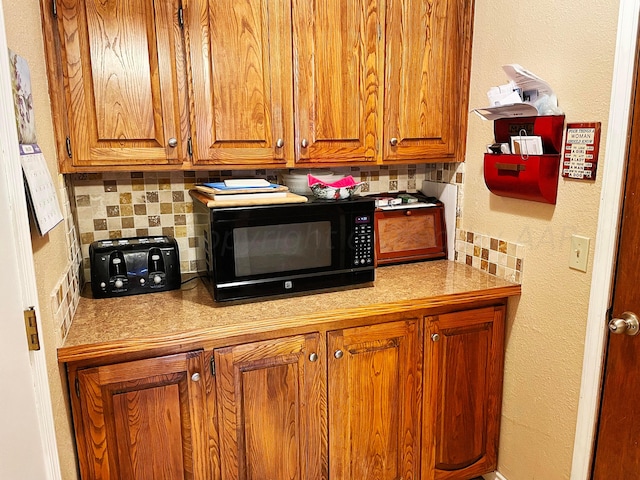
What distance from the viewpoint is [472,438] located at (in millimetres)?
1903

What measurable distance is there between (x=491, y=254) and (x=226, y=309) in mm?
1091

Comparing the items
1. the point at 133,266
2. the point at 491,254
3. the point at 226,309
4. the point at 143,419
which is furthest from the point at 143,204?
the point at 491,254

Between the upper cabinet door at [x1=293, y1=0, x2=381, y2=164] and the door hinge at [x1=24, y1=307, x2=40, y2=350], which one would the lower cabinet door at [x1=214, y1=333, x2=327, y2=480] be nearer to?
the door hinge at [x1=24, y1=307, x2=40, y2=350]

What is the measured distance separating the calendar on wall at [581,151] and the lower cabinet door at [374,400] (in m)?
0.73

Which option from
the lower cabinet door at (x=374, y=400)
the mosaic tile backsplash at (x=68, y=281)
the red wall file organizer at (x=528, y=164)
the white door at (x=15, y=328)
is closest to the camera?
the white door at (x=15, y=328)

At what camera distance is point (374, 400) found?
1.72m

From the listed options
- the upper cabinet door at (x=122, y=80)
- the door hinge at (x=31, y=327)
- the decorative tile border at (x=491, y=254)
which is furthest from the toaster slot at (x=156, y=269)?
the decorative tile border at (x=491, y=254)

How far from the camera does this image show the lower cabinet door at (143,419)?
139 centimetres

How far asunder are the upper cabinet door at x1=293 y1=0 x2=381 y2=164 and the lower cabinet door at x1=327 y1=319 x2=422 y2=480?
70cm

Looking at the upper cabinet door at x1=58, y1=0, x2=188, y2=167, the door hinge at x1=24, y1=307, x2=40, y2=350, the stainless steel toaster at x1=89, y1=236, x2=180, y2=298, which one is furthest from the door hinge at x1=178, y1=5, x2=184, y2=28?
the door hinge at x1=24, y1=307, x2=40, y2=350

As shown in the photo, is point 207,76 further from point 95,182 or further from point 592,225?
point 592,225

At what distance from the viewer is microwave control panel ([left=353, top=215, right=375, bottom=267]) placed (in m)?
1.74

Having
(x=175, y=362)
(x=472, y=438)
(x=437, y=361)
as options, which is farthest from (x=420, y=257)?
(x=175, y=362)

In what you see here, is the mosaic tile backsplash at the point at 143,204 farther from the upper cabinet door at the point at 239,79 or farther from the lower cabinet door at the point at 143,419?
the lower cabinet door at the point at 143,419
